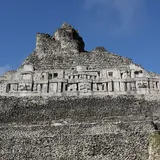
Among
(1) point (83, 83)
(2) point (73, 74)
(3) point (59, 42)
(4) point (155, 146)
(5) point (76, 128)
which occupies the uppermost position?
(3) point (59, 42)

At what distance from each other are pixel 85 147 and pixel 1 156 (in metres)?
3.79

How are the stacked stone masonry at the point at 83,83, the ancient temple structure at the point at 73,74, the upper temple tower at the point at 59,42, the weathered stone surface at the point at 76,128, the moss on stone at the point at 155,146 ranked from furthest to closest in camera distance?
the upper temple tower at the point at 59,42 → the ancient temple structure at the point at 73,74 → the stacked stone masonry at the point at 83,83 → the weathered stone surface at the point at 76,128 → the moss on stone at the point at 155,146

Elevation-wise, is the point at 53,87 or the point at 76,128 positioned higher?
the point at 53,87

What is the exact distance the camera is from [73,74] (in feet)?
68.0

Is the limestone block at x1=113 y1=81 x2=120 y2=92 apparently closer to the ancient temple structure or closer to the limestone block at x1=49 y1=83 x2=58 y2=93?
the ancient temple structure

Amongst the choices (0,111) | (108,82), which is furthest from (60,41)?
(0,111)

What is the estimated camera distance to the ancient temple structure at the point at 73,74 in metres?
19.5

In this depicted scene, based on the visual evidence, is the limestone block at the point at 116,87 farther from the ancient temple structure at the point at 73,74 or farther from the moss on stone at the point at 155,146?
the moss on stone at the point at 155,146

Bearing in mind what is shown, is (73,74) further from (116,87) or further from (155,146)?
(155,146)

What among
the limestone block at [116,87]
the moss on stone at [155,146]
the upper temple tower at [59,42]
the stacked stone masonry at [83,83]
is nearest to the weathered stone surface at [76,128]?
the moss on stone at [155,146]

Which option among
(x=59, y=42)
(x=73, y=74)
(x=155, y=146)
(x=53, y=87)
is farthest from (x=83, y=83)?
(x=155, y=146)

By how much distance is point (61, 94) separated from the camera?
19.2 metres

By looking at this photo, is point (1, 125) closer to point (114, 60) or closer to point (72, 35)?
point (114, 60)

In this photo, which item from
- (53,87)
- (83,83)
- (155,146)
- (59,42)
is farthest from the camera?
(59,42)
